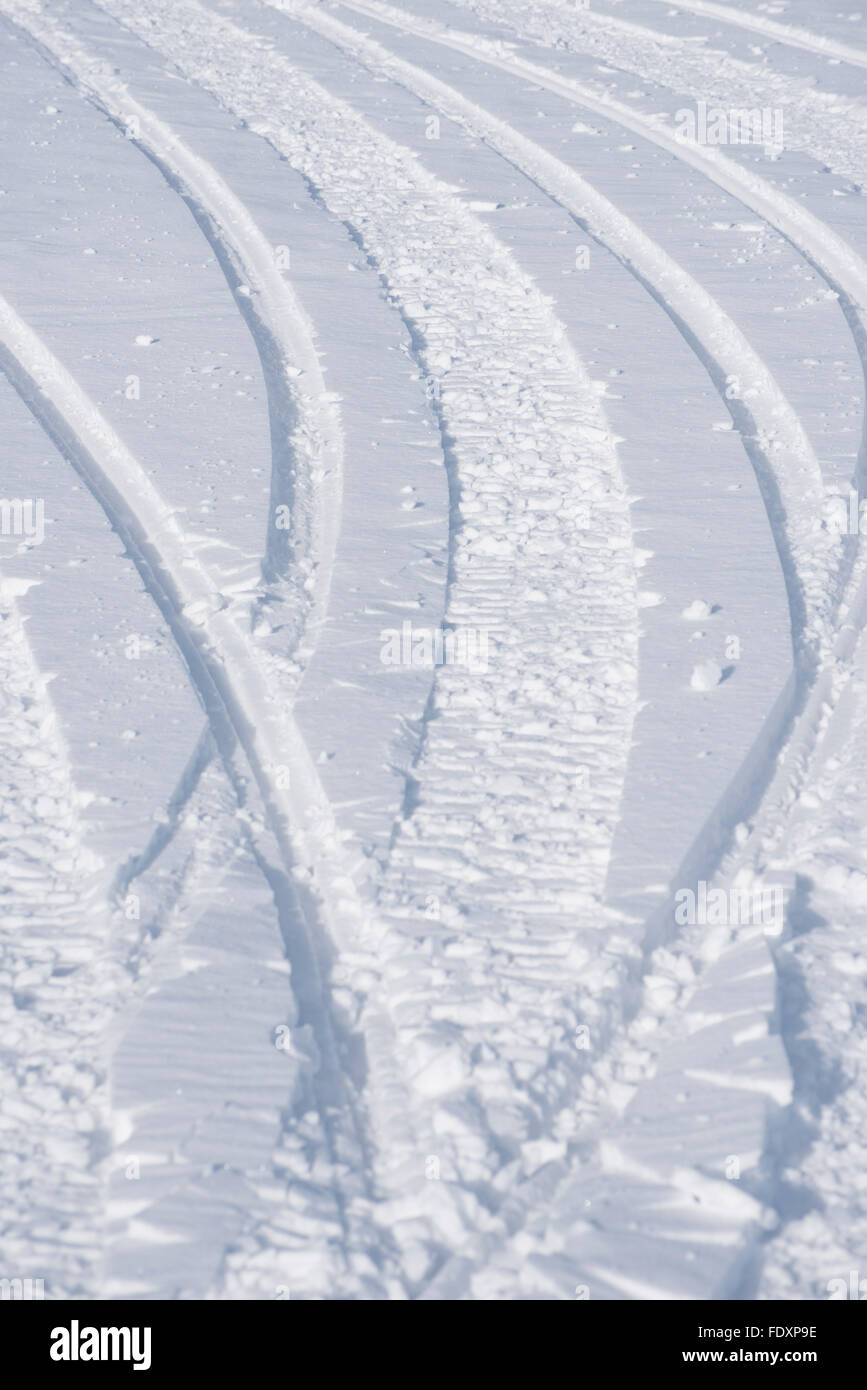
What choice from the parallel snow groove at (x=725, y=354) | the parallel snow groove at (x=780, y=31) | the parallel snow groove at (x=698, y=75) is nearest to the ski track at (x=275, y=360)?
the parallel snow groove at (x=725, y=354)

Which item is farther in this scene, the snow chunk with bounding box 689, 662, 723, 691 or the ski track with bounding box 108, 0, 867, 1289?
the snow chunk with bounding box 689, 662, 723, 691

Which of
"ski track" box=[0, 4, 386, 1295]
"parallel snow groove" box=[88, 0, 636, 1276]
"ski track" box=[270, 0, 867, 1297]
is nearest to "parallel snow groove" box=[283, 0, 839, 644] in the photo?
"parallel snow groove" box=[88, 0, 636, 1276]

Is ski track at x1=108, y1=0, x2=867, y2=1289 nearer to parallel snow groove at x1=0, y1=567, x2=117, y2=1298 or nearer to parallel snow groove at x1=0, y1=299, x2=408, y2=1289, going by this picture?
parallel snow groove at x1=0, y1=299, x2=408, y2=1289

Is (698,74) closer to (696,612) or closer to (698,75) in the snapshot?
(698,75)

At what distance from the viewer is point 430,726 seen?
11.2ft

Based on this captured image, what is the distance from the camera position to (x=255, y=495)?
168 inches

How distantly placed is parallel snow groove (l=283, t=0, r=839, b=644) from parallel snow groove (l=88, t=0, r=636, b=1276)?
1.74ft

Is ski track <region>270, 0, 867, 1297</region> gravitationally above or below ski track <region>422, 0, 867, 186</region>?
below

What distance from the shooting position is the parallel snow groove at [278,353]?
4.04 m

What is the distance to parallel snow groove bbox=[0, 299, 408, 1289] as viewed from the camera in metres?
2.69

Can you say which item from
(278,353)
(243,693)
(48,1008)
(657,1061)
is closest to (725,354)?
(278,353)

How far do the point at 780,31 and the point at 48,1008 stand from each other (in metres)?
8.55

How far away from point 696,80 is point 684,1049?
7059mm

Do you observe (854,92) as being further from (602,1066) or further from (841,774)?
(602,1066)
